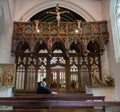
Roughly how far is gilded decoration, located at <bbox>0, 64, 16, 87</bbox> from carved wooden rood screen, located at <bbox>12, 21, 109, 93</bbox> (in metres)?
1.49

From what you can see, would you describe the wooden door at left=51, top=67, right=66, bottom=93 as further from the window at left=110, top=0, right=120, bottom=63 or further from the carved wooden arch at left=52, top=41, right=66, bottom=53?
the window at left=110, top=0, right=120, bottom=63

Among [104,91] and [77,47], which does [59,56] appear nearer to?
[77,47]

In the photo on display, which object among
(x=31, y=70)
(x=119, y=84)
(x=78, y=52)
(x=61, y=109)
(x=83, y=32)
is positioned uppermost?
(x=83, y=32)

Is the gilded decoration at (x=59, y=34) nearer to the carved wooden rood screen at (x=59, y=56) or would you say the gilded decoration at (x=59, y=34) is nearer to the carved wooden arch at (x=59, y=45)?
the carved wooden rood screen at (x=59, y=56)

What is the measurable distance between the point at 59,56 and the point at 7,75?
2890 mm

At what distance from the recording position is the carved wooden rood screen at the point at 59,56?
9117 millimetres

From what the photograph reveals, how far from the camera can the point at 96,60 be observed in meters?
9.50

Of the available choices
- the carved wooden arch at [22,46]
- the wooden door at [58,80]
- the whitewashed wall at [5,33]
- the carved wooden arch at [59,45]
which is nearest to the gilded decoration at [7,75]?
the whitewashed wall at [5,33]

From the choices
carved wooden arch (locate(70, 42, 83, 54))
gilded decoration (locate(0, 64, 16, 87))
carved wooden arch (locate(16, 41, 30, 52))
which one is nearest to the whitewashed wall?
carved wooden arch (locate(16, 41, 30, 52))

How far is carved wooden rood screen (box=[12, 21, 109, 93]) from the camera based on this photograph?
912 centimetres

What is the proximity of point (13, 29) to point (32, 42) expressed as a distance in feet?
3.48

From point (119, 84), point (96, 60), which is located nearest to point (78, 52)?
point (96, 60)

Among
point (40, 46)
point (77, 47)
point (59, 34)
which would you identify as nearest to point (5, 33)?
point (40, 46)

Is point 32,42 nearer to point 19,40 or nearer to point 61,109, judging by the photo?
point 19,40
